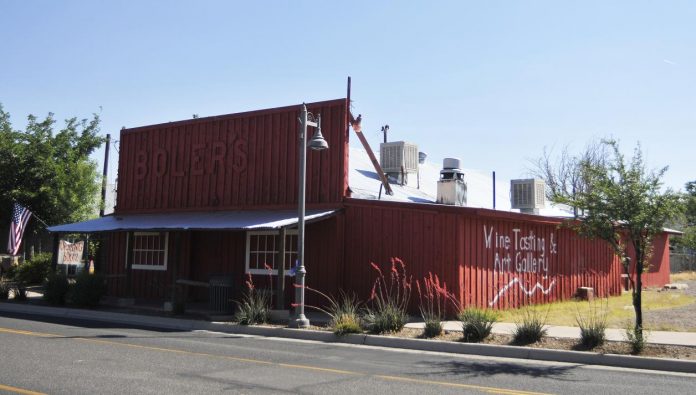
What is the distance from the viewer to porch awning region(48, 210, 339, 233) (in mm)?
16828

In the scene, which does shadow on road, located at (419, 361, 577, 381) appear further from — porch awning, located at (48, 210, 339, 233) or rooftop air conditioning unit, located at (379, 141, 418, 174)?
rooftop air conditioning unit, located at (379, 141, 418, 174)

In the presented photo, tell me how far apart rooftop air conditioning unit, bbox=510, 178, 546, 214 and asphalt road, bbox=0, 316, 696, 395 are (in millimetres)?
13625

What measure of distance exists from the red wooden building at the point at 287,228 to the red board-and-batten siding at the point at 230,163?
0.13ft

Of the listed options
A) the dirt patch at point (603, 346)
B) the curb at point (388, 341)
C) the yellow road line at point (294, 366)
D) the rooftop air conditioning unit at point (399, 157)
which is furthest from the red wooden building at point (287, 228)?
the yellow road line at point (294, 366)

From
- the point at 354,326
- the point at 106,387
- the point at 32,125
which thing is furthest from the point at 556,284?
the point at 32,125

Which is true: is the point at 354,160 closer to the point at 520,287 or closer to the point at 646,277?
the point at 520,287

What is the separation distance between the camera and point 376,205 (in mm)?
17281

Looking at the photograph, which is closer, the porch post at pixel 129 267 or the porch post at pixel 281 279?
the porch post at pixel 281 279

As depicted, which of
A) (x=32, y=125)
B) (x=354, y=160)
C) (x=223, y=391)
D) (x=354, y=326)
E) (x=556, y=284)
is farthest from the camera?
(x=32, y=125)

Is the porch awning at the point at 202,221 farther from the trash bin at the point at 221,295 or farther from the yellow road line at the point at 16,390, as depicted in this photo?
the yellow road line at the point at 16,390

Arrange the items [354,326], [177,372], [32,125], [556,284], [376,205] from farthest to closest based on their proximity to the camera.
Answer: [32,125] < [556,284] < [376,205] < [354,326] < [177,372]

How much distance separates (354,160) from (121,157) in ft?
28.7

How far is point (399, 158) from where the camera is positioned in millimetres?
22562

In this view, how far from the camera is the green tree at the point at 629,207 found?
37.7 ft
